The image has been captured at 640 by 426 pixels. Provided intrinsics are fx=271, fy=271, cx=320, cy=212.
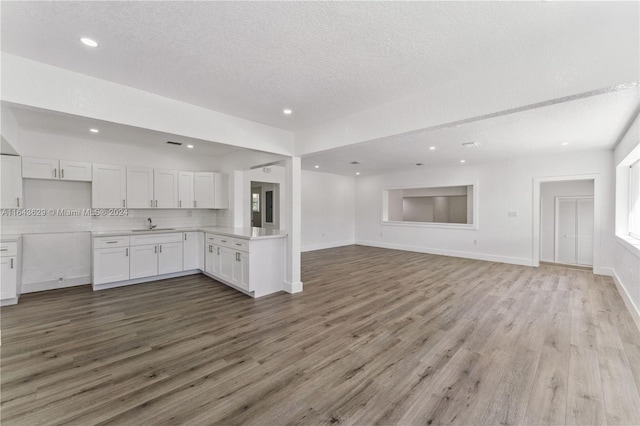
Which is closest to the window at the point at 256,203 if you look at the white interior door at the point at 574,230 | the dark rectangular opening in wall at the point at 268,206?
the dark rectangular opening in wall at the point at 268,206

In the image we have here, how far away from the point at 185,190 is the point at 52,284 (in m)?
2.53

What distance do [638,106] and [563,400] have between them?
3.43 metres

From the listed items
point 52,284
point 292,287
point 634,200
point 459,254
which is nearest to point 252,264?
point 292,287

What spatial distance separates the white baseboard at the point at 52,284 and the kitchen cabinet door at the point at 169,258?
1155 mm

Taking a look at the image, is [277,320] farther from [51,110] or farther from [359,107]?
[51,110]

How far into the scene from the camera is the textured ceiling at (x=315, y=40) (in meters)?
1.66

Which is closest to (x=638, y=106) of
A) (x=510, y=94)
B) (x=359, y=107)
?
(x=510, y=94)

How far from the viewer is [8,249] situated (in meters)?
3.57

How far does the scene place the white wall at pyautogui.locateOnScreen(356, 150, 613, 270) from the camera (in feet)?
17.8

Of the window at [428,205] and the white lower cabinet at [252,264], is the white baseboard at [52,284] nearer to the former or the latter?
the white lower cabinet at [252,264]

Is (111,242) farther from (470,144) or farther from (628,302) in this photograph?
(628,302)

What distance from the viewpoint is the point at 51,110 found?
2.37 meters

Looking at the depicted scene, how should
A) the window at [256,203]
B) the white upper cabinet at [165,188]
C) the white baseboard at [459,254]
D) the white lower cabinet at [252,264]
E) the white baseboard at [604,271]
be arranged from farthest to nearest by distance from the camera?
1. the window at [256,203]
2. the white baseboard at [459,254]
3. the white baseboard at [604,271]
4. the white upper cabinet at [165,188]
5. the white lower cabinet at [252,264]

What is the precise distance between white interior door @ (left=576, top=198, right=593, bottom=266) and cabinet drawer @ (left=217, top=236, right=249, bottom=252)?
9563mm
